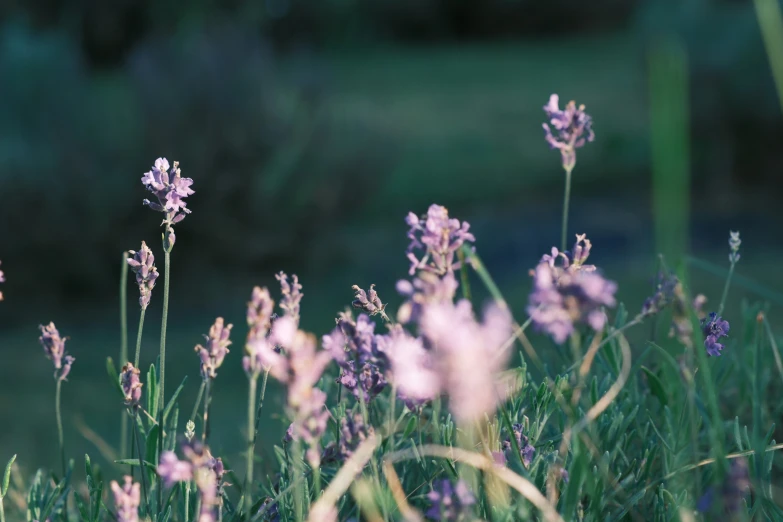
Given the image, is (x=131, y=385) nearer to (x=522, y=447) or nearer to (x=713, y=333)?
(x=522, y=447)

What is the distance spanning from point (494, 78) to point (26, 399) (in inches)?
533

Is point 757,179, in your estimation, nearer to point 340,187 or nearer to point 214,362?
point 340,187

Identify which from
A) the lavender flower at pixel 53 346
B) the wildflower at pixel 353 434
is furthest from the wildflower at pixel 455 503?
the lavender flower at pixel 53 346

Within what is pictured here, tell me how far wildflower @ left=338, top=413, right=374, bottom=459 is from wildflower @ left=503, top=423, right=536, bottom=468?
28 centimetres

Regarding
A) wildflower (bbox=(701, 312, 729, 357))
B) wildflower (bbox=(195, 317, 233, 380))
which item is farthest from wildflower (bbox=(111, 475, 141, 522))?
wildflower (bbox=(701, 312, 729, 357))

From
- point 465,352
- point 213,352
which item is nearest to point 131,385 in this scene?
point 213,352

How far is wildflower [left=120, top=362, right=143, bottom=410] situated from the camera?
142 centimetres

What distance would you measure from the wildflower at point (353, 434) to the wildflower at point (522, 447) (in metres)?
0.28

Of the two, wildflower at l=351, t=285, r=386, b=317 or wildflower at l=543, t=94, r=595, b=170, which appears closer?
wildflower at l=351, t=285, r=386, b=317

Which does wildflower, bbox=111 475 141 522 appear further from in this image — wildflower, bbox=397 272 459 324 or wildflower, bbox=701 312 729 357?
wildflower, bbox=701 312 729 357

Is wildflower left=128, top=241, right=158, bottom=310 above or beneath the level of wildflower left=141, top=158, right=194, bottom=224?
beneath

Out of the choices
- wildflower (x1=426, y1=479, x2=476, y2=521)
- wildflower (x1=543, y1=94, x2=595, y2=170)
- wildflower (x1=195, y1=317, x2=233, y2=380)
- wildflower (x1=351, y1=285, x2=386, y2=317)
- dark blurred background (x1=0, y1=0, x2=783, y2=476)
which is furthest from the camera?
dark blurred background (x1=0, y1=0, x2=783, y2=476)

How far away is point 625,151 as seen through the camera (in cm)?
1318

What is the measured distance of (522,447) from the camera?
1.47m
